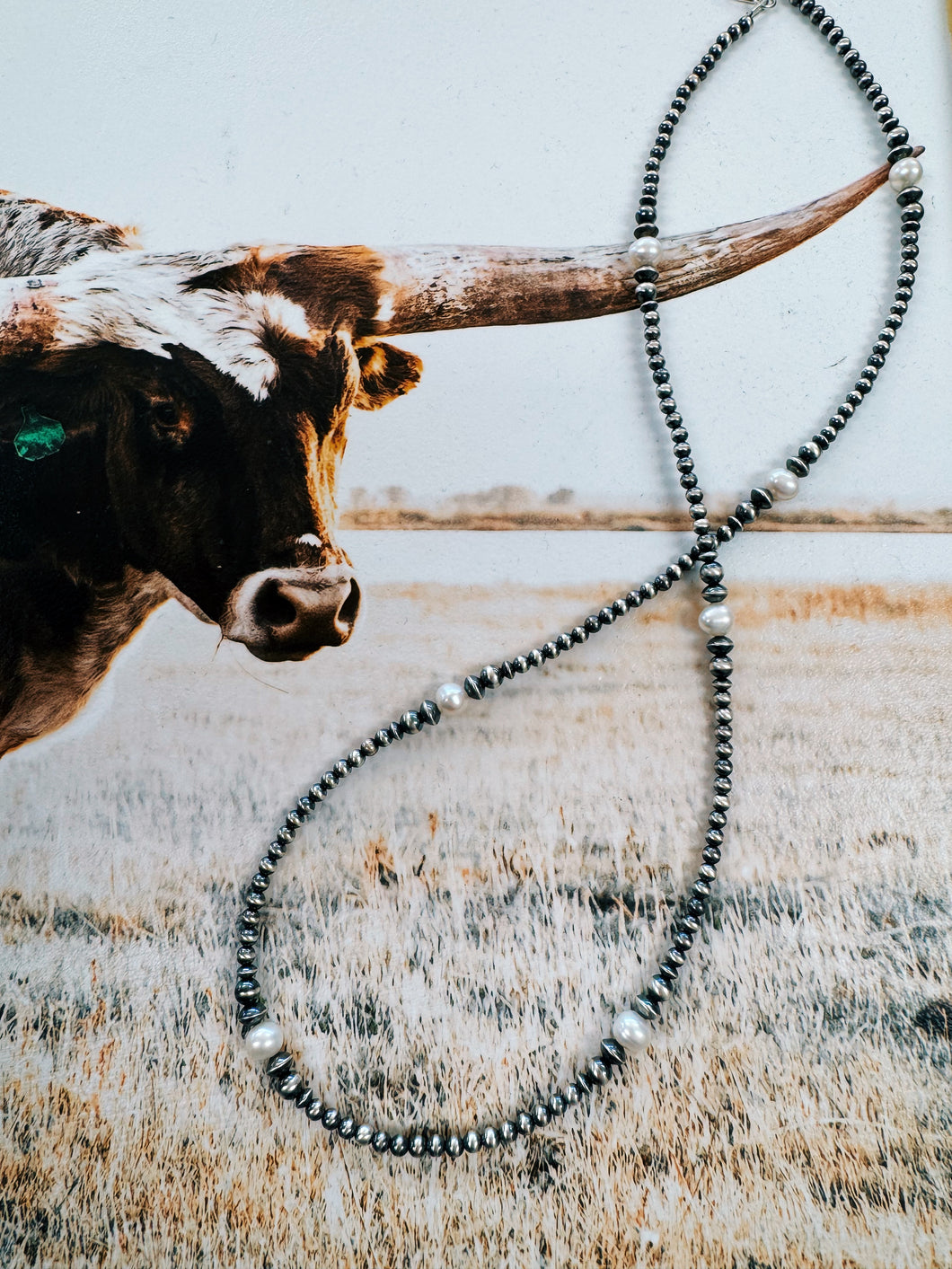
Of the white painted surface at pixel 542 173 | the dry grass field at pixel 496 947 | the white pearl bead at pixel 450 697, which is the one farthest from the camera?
the white painted surface at pixel 542 173

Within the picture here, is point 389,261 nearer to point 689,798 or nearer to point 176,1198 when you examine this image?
point 689,798

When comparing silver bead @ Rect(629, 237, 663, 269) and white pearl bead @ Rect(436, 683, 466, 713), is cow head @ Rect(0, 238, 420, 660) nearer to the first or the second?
white pearl bead @ Rect(436, 683, 466, 713)

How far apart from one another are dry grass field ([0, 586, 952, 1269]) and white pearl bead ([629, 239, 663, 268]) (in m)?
0.56

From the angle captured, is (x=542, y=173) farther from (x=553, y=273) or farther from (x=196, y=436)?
(x=196, y=436)

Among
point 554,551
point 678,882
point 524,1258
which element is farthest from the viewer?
point 554,551

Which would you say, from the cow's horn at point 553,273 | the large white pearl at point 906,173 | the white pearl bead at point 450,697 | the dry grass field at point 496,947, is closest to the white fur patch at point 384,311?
the cow's horn at point 553,273

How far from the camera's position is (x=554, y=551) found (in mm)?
1118

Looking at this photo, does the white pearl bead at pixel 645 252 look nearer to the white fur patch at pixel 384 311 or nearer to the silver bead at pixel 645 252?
the silver bead at pixel 645 252

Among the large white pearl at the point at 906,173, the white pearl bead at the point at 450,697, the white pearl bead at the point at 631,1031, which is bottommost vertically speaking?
the white pearl bead at the point at 631,1031

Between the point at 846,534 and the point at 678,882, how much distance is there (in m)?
0.57

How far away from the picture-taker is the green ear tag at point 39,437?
3.52 feet

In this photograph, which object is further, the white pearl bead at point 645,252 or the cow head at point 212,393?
the white pearl bead at point 645,252

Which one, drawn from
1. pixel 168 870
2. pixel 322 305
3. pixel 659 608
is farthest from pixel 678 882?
pixel 322 305

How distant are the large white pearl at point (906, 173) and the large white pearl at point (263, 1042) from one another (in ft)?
5.15
